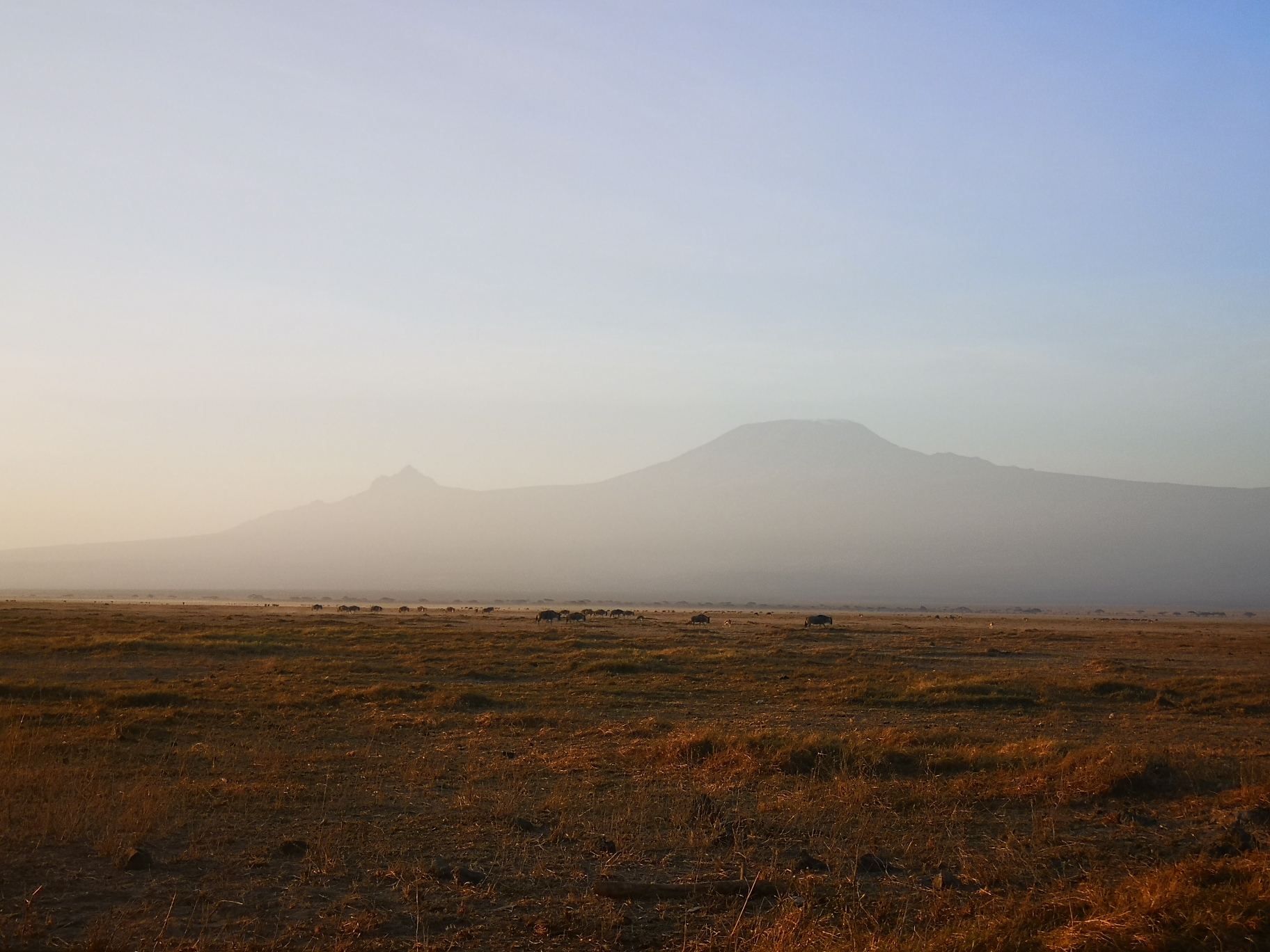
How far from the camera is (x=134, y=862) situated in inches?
302

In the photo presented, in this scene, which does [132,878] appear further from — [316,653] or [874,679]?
[316,653]

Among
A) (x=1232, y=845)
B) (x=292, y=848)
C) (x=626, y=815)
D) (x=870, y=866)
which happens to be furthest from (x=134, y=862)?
(x=1232, y=845)

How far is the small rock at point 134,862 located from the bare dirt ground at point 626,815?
64 mm

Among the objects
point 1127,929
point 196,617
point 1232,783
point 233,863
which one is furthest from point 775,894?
point 196,617

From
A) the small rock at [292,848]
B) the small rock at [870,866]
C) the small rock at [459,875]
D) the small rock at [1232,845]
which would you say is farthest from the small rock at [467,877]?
the small rock at [1232,845]

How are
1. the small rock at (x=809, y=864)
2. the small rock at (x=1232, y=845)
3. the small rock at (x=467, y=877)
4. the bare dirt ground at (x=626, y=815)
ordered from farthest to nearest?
the small rock at (x=1232, y=845) < the small rock at (x=809, y=864) < the small rock at (x=467, y=877) < the bare dirt ground at (x=626, y=815)

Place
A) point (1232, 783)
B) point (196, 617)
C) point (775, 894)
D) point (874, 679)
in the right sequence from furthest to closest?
point (196, 617) → point (874, 679) → point (1232, 783) → point (775, 894)

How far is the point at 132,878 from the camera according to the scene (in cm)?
741

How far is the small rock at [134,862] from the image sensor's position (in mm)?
7637

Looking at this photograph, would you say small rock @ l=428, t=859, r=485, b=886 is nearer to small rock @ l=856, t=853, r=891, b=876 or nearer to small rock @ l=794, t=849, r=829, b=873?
small rock @ l=794, t=849, r=829, b=873

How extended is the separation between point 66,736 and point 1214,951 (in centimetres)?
1384

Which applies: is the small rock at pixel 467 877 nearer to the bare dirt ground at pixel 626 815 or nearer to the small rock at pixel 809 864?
the bare dirt ground at pixel 626 815

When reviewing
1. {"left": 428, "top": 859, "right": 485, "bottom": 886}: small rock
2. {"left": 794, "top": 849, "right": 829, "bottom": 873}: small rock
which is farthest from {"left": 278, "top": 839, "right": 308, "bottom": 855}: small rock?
{"left": 794, "top": 849, "right": 829, "bottom": 873}: small rock

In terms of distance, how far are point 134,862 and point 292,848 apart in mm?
1224
